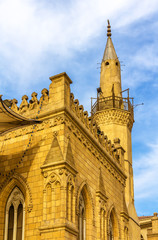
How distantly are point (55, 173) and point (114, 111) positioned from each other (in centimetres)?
1959

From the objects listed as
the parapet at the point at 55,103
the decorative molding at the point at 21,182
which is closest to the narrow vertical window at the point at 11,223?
the decorative molding at the point at 21,182

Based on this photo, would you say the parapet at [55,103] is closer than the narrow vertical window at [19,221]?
No

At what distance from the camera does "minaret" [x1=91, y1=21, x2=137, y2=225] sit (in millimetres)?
30828

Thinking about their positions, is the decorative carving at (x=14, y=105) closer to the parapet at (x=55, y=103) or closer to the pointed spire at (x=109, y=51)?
the parapet at (x=55, y=103)

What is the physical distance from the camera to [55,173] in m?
13.2

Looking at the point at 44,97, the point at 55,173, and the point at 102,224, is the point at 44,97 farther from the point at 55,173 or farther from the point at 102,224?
the point at 102,224

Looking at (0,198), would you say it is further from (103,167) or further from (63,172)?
(103,167)

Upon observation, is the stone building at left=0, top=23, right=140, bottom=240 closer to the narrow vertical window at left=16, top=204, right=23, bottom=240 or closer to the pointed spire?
the narrow vertical window at left=16, top=204, right=23, bottom=240

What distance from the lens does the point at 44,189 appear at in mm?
13234

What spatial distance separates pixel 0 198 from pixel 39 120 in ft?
10.2

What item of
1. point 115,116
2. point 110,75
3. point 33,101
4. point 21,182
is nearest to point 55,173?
point 21,182

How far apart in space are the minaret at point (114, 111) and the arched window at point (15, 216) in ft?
53.7

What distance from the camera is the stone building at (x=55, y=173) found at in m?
A: 13.0

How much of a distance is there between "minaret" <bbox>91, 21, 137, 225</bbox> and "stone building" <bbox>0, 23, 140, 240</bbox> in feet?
41.2
